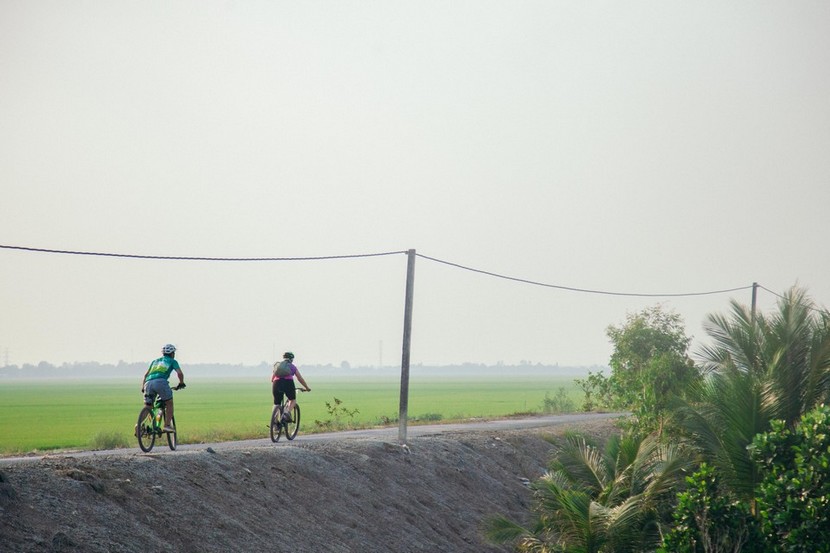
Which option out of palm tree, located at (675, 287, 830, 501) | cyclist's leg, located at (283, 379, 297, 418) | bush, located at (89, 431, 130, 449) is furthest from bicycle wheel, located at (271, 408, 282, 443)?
palm tree, located at (675, 287, 830, 501)

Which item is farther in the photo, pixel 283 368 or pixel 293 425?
pixel 293 425

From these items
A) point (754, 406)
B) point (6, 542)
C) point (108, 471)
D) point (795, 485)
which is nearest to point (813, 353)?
point (754, 406)

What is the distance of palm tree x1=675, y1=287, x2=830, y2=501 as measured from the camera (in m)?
16.5

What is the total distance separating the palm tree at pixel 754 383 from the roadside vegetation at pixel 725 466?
0.7 inches

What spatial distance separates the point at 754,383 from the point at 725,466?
1495mm

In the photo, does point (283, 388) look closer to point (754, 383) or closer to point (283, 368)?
point (283, 368)

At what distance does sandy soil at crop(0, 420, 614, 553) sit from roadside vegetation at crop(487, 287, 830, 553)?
2.53 m

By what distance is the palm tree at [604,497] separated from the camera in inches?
651

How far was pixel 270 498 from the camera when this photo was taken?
55.6ft

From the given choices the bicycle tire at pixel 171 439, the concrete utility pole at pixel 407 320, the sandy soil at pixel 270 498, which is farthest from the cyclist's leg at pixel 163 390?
the concrete utility pole at pixel 407 320

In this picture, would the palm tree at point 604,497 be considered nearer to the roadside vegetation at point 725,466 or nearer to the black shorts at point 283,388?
the roadside vegetation at point 725,466

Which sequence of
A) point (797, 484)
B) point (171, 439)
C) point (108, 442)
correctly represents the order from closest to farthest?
1. point (797, 484)
2. point (171, 439)
3. point (108, 442)

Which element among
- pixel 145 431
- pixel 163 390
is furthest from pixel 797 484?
pixel 145 431

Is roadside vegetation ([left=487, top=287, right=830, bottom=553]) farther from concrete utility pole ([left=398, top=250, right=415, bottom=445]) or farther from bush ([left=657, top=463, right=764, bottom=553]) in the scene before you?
concrete utility pole ([left=398, top=250, right=415, bottom=445])
